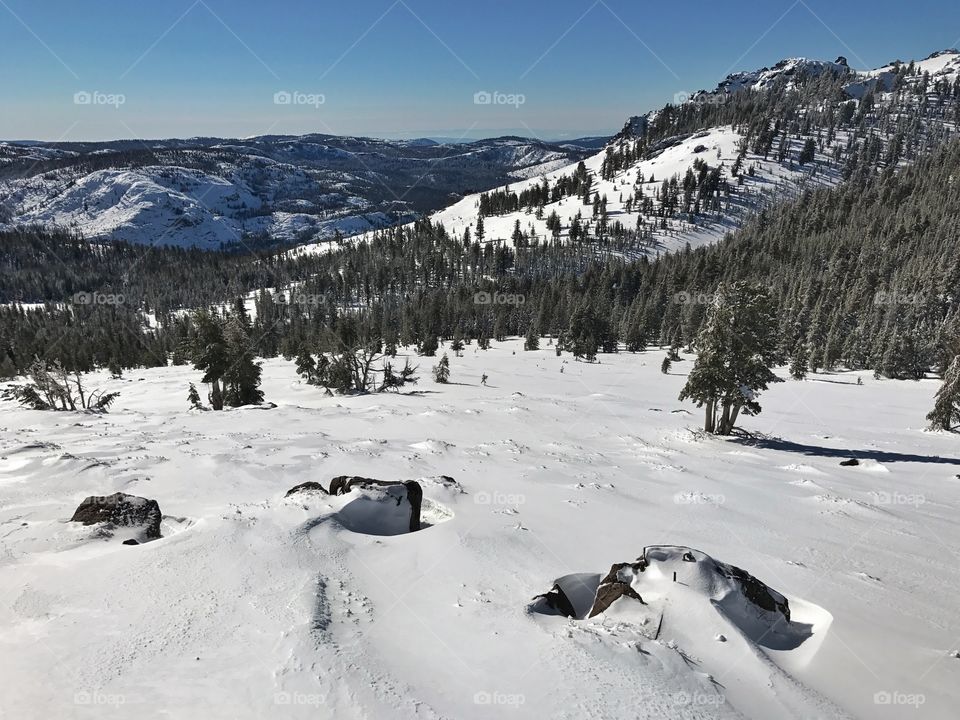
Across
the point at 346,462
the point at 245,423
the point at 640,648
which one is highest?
the point at 640,648

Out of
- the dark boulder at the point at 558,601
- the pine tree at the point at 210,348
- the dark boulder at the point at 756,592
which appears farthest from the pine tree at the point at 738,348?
the pine tree at the point at 210,348

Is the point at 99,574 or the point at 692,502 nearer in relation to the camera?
the point at 99,574

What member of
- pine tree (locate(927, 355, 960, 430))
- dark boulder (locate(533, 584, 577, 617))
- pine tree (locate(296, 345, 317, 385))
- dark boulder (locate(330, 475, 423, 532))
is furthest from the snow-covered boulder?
pine tree (locate(296, 345, 317, 385))

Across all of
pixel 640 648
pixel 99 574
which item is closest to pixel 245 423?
pixel 99 574

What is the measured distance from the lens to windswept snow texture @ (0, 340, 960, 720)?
20.9 feet

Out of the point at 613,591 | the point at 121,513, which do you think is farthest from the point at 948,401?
the point at 121,513

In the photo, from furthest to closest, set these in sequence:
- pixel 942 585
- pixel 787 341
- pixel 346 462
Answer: pixel 787 341 → pixel 346 462 → pixel 942 585

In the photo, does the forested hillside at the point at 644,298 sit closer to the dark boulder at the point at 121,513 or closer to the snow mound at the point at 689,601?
the snow mound at the point at 689,601

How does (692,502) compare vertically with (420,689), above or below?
below

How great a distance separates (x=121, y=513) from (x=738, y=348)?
101 ft

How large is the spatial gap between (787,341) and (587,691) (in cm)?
10289

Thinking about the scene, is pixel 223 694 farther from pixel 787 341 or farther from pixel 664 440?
pixel 787 341

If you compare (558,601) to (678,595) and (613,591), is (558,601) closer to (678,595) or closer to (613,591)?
(613,591)

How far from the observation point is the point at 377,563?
10102mm
